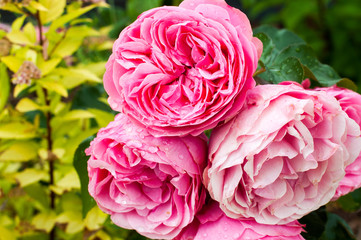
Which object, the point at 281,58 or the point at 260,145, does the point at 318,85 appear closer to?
the point at 281,58

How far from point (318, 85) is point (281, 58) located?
87 mm

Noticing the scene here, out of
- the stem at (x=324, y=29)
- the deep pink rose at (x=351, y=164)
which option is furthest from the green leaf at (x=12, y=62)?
the stem at (x=324, y=29)

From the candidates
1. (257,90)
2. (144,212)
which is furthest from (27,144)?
(257,90)

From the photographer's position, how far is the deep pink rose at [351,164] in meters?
0.46

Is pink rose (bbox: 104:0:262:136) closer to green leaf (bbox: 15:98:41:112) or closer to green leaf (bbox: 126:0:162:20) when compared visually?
green leaf (bbox: 15:98:41:112)

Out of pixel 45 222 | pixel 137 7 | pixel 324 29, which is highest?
pixel 137 7

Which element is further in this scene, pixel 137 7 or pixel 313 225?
pixel 137 7

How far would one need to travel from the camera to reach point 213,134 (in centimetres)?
43

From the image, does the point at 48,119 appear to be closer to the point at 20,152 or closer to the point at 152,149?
the point at 20,152

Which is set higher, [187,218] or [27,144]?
[187,218]

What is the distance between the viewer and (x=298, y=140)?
383 millimetres

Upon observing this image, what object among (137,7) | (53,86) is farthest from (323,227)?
(137,7)

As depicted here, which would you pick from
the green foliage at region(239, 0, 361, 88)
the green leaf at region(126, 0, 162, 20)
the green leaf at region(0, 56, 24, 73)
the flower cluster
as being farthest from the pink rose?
the green foliage at region(239, 0, 361, 88)

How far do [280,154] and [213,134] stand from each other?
0.08 metres
